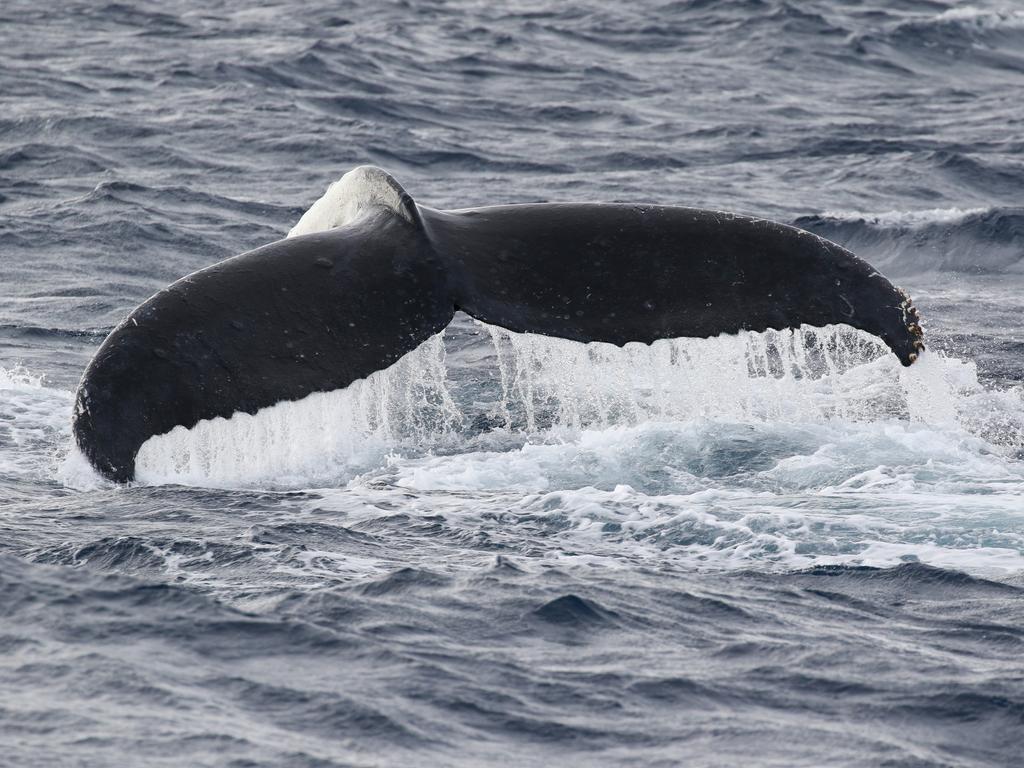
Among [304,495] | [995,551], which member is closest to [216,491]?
[304,495]

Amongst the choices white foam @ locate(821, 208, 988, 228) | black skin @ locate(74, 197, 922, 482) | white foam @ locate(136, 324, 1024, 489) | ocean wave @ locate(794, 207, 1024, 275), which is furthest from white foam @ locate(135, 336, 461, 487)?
white foam @ locate(821, 208, 988, 228)

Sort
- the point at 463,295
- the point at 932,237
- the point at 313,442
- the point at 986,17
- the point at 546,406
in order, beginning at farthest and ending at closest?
the point at 986,17 < the point at 932,237 < the point at 546,406 < the point at 313,442 < the point at 463,295

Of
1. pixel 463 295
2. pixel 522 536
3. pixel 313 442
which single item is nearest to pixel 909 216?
pixel 313 442

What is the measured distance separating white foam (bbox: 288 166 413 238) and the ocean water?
764 mm

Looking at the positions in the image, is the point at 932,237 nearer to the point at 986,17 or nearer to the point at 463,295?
the point at 463,295

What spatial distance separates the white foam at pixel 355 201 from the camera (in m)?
7.39

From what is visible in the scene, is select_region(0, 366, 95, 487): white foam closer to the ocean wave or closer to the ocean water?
the ocean water

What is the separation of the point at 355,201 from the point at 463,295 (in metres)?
0.92

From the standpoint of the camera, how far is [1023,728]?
5.72m

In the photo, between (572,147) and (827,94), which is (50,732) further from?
(827,94)

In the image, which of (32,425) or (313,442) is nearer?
(313,442)

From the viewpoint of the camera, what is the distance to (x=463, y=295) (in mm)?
7035

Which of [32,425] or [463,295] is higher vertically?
[463,295]

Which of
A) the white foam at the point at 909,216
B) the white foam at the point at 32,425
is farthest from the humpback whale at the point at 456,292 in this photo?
the white foam at the point at 909,216
